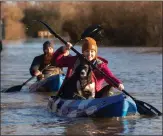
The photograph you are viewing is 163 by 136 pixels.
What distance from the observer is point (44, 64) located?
48.7 ft

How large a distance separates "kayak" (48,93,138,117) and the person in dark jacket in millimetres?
4354

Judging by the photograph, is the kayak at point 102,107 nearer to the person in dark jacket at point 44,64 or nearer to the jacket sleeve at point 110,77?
the jacket sleeve at point 110,77

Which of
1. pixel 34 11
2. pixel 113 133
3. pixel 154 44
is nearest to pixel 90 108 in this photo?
pixel 113 133

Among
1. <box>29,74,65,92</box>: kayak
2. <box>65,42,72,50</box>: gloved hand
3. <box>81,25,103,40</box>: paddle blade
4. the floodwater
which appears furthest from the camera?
<box>29,74,65,92</box>: kayak

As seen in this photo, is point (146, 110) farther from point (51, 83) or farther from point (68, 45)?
point (51, 83)

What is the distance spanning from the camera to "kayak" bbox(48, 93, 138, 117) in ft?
32.2

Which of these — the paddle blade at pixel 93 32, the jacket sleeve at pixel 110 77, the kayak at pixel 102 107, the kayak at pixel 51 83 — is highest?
the paddle blade at pixel 93 32

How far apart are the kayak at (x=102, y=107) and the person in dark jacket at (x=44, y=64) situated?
435 centimetres

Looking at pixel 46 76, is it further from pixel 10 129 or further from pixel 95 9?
pixel 95 9

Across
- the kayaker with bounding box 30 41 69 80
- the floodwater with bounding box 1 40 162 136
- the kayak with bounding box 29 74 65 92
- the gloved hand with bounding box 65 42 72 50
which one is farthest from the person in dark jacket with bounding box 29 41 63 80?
the gloved hand with bounding box 65 42 72 50

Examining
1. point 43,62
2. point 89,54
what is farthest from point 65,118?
point 43,62

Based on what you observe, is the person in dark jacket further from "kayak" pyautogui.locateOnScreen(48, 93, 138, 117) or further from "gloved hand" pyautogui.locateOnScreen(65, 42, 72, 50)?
"kayak" pyautogui.locateOnScreen(48, 93, 138, 117)

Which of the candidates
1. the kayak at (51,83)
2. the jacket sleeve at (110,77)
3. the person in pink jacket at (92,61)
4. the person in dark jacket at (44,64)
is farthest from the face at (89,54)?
the kayak at (51,83)

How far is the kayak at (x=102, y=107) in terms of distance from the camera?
9805 mm
